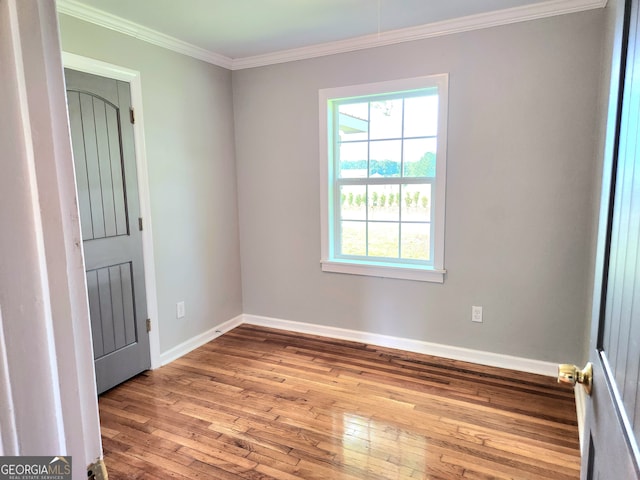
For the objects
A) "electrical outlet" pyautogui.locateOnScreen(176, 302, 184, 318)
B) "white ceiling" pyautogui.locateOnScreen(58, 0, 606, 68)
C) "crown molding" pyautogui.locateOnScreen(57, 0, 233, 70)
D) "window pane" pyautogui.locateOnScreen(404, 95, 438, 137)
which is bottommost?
"electrical outlet" pyautogui.locateOnScreen(176, 302, 184, 318)

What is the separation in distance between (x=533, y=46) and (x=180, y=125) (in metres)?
2.60

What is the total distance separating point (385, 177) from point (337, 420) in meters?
1.88

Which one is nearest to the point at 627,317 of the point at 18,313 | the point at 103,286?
the point at 18,313

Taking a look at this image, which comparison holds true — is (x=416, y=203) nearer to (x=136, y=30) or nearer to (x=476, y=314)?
(x=476, y=314)

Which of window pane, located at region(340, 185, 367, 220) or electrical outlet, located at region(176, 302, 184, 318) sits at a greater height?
window pane, located at region(340, 185, 367, 220)

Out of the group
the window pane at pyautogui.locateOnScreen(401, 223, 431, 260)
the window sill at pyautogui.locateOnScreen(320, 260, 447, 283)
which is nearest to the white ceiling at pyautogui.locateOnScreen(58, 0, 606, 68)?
the window pane at pyautogui.locateOnScreen(401, 223, 431, 260)

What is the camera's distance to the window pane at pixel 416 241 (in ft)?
10.5

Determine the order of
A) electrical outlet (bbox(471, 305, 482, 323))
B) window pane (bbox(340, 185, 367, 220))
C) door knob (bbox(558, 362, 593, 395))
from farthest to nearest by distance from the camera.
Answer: window pane (bbox(340, 185, 367, 220)), electrical outlet (bbox(471, 305, 482, 323)), door knob (bbox(558, 362, 593, 395))

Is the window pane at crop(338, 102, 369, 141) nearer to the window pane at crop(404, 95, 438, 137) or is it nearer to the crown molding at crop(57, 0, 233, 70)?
the window pane at crop(404, 95, 438, 137)

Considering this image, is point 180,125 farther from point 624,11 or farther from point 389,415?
point 624,11

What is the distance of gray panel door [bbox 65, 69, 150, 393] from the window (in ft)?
4.96

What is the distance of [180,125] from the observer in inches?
125

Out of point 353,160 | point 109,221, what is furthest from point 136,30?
point 353,160

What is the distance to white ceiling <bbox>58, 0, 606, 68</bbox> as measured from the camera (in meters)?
2.45
